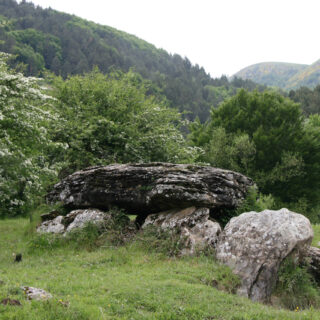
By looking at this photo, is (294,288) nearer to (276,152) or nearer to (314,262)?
(314,262)

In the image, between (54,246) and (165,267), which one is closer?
(165,267)

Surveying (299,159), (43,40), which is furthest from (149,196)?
(43,40)

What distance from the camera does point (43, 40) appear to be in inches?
7229

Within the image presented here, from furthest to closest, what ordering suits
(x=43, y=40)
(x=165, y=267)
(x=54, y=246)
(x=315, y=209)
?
(x=43, y=40)
(x=315, y=209)
(x=54, y=246)
(x=165, y=267)

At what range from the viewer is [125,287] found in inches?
346

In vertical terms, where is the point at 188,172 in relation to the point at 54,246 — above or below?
above

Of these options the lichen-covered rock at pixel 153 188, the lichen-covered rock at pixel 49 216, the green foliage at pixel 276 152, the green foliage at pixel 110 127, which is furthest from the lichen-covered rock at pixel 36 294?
the green foliage at pixel 276 152

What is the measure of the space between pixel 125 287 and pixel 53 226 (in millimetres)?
8202

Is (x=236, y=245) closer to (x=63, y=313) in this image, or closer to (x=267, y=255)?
(x=267, y=255)

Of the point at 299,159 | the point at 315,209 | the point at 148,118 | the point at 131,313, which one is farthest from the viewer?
the point at 315,209

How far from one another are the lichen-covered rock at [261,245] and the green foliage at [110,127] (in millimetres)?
12815

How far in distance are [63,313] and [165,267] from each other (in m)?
5.09

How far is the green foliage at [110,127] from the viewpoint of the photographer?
23.6m

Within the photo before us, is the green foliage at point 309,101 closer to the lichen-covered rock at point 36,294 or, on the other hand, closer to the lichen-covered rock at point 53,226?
the lichen-covered rock at point 53,226
